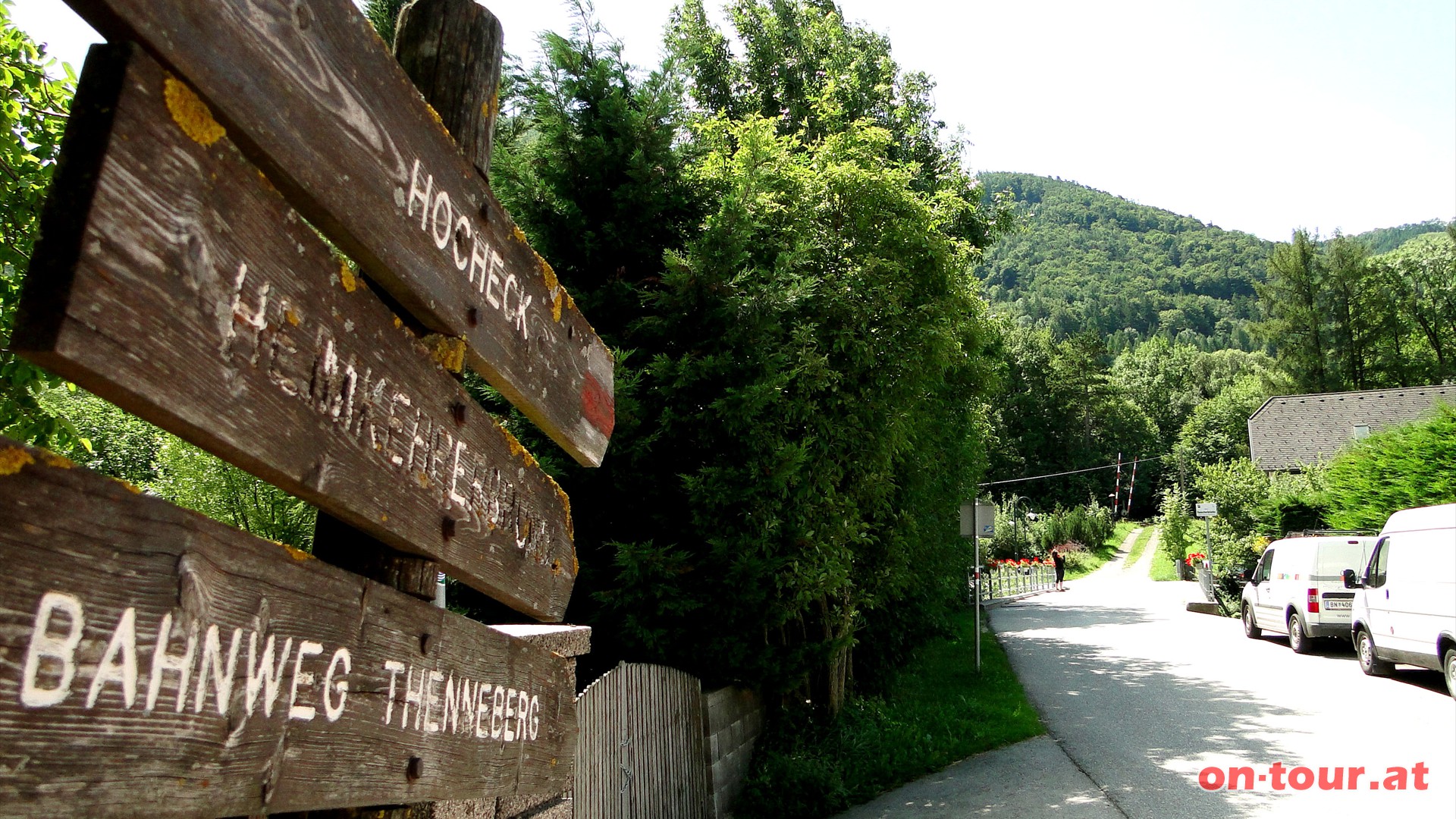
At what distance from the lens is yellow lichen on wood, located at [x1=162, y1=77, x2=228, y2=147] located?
1.13 m

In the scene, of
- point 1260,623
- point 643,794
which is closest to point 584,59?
point 643,794

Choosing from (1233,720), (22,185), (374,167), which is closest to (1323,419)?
(1233,720)

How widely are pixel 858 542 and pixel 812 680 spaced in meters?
1.99

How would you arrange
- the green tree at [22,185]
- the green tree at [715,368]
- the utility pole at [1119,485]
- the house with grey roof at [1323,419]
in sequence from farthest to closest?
the utility pole at [1119,485]
the house with grey roof at [1323,419]
the green tree at [715,368]
the green tree at [22,185]

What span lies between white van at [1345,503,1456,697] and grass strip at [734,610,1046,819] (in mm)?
5101

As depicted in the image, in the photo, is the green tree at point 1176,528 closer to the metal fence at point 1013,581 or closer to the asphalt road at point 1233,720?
the metal fence at point 1013,581

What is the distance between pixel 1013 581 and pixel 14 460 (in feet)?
131

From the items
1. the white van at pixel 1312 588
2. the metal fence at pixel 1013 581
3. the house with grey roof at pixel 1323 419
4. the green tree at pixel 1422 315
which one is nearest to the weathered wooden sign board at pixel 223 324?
the white van at pixel 1312 588

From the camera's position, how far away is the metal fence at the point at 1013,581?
34906mm

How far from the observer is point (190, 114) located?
1.15m

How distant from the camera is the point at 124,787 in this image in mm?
1120

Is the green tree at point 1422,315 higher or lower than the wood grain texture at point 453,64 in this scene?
higher

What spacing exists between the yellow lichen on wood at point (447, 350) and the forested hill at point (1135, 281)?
144m

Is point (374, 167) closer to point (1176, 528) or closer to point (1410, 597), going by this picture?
point (1410, 597)
